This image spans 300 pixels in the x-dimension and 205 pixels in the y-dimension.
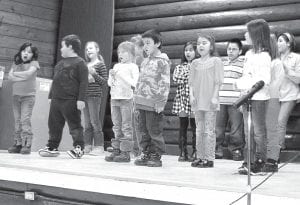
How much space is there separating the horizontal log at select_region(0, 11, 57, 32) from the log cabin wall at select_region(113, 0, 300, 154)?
1.14 meters

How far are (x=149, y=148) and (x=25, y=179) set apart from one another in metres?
1.14

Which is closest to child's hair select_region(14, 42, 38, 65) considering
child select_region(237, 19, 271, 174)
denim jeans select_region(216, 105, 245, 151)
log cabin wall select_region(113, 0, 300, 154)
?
log cabin wall select_region(113, 0, 300, 154)

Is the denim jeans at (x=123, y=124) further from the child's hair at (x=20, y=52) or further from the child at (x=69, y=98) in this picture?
the child's hair at (x=20, y=52)

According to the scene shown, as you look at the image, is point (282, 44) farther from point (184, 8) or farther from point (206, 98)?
point (184, 8)

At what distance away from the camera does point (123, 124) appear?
4.30m

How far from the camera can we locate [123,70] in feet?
14.5

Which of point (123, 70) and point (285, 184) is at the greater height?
point (123, 70)

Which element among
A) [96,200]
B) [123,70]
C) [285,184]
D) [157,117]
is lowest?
[96,200]

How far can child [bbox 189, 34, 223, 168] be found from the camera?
12.5ft

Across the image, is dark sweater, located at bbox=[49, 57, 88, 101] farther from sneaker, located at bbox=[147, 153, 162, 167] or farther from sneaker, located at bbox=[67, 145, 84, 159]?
sneaker, located at bbox=[147, 153, 162, 167]

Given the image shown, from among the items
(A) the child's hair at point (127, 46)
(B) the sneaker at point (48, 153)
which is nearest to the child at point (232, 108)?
(A) the child's hair at point (127, 46)

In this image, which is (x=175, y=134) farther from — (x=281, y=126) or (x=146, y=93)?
(x=146, y=93)

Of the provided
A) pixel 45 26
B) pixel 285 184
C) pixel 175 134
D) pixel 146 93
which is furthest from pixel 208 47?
pixel 45 26

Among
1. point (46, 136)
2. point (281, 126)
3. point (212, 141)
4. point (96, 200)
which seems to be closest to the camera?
point (96, 200)
